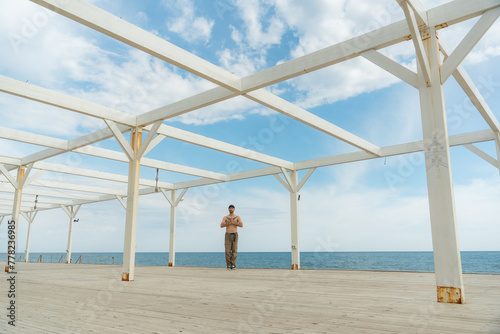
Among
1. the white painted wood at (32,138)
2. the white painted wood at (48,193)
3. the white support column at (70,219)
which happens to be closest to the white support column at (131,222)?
the white painted wood at (32,138)

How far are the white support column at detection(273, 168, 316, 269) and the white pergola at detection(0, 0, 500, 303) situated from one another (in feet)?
0.09

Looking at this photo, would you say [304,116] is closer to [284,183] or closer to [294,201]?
[284,183]

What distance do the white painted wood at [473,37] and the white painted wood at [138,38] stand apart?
2.61 metres

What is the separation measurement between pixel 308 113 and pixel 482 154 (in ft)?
11.2

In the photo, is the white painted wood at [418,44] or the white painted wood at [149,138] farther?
the white painted wood at [149,138]

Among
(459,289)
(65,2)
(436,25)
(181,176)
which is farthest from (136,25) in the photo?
(181,176)

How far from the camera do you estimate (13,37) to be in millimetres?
4219

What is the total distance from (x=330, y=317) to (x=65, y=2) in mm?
3440

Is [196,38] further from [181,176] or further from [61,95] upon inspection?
[181,176]

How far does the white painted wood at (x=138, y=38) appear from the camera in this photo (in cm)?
311

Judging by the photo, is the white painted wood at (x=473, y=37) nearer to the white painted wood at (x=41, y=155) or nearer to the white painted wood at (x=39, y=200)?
the white painted wood at (x=41, y=155)

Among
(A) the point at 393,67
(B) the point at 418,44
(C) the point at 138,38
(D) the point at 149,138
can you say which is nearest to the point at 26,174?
(D) the point at 149,138

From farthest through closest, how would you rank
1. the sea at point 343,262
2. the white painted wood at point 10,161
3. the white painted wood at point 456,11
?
the sea at point 343,262 → the white painted wood at point 10,161 → the white painted wood at point 456,11

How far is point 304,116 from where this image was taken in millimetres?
5945
